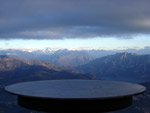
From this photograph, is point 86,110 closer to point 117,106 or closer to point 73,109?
point 73,109

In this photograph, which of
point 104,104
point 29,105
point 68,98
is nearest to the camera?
point 68,98

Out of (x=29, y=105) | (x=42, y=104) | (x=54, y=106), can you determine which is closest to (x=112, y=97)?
(x=54, y=106)

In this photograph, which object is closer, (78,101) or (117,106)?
(78,101)

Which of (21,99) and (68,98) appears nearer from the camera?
(68,98)

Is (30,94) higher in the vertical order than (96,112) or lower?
higher

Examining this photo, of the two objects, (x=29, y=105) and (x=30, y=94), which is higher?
(x=30, y=94)

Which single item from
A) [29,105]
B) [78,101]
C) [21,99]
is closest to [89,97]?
[78,101]

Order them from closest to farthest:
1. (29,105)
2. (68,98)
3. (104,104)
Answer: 1. (68,98)
2. (104,104)
3. (29,105)

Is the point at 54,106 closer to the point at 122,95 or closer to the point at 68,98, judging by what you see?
the point at 68,98
